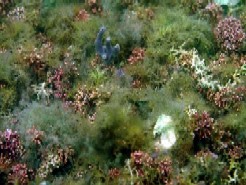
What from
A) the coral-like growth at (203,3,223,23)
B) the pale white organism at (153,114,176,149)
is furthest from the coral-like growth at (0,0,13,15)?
the pale white organism at (153,114,176,149)

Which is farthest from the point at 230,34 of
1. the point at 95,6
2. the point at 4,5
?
the point at 4,5

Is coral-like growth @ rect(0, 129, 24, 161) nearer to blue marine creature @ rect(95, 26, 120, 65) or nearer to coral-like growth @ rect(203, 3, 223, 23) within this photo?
blue marine creature @ rect(95, 26, 120, 65)

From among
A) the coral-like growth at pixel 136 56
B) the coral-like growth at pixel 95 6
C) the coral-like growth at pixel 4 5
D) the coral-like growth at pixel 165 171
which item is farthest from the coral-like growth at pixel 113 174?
the coral-like growth at pixel 4 5

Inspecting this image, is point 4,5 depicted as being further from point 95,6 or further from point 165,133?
point 165,133

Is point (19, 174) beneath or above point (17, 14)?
beneath

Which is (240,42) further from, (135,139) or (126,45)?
(135,139)
